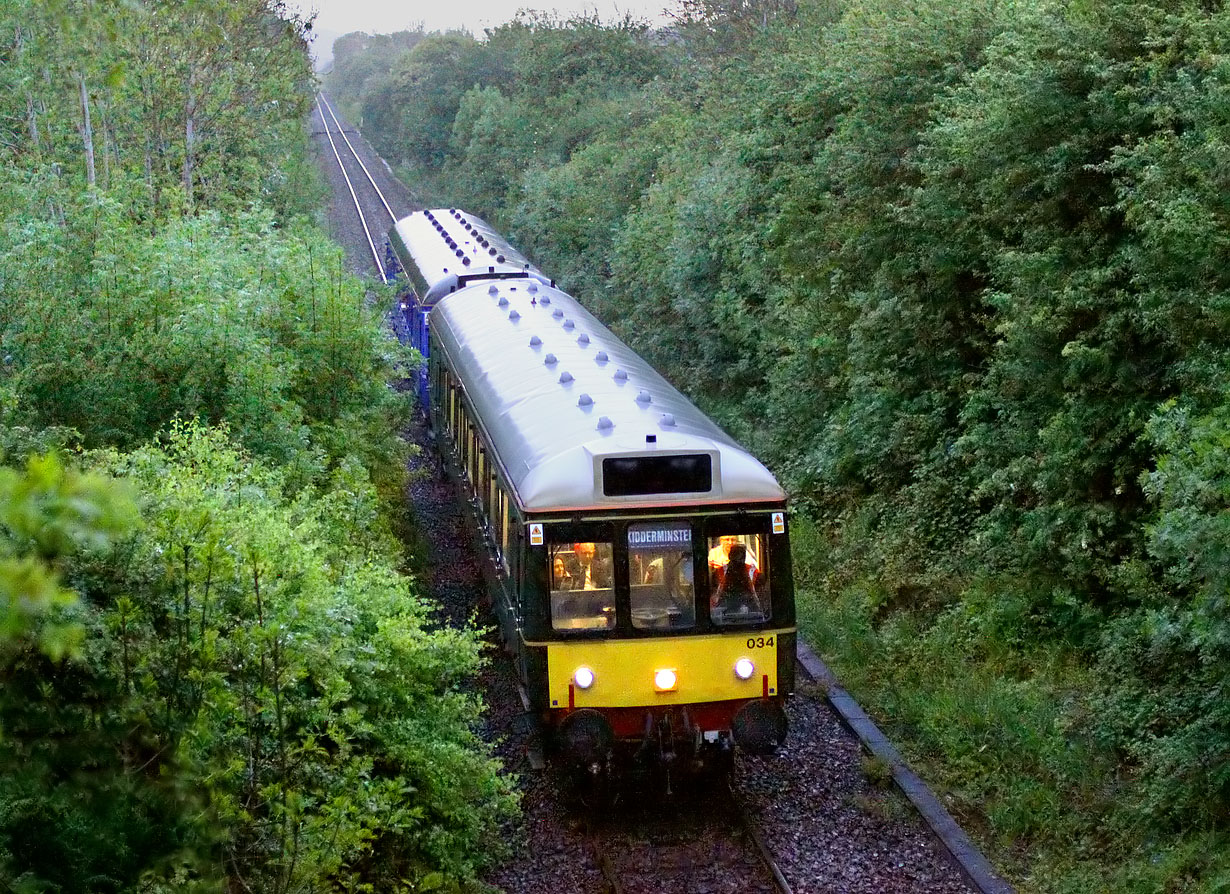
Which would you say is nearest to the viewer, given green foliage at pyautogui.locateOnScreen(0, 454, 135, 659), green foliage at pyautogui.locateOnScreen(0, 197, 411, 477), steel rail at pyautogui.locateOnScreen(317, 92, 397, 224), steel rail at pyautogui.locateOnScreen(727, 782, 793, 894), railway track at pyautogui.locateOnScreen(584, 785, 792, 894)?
green foliage at pyautogui.locateOnScreen(0, 454, 135, 659)

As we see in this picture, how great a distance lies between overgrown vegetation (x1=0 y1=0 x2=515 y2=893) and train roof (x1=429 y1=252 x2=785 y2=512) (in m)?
1.22

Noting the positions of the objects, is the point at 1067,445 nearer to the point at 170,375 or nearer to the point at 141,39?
the point at 170,375

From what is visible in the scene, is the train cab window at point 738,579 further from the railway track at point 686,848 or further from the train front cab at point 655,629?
the railway track at point 686,848

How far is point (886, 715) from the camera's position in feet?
36.4

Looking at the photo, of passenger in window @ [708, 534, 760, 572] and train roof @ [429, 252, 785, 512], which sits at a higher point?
train roof @ [429, 252, 785, 512]

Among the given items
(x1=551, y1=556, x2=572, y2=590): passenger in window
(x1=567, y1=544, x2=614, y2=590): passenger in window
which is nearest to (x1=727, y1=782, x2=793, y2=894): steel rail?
(x1=567, y1=544, x2=614, y2=590): passenger in window

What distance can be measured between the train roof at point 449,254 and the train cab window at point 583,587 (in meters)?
8.92

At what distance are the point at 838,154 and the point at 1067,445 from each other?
264 inches

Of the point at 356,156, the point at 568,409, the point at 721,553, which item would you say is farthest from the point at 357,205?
the point at 721,553

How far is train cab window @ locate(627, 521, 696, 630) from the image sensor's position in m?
8.61

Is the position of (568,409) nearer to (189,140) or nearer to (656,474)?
(656,474)

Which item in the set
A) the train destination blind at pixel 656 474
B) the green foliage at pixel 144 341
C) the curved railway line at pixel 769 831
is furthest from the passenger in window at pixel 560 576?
the green foliage at pixel 144 341

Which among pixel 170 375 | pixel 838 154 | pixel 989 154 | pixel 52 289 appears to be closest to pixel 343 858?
pixel 170 375

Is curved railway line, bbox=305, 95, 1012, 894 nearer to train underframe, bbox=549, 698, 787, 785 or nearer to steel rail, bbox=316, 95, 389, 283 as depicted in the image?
train underframe, bbox=549, 698, 787, 785
